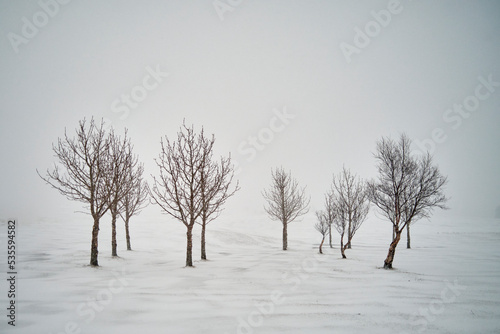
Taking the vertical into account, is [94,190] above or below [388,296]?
above

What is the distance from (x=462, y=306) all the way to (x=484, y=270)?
7612 mm

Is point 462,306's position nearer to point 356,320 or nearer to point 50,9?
point 356,320

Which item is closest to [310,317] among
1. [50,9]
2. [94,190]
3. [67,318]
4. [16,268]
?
[67,318]

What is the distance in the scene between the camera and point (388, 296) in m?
6.24

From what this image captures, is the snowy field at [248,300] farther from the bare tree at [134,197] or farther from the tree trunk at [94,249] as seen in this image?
the bare tree at [134,197]
